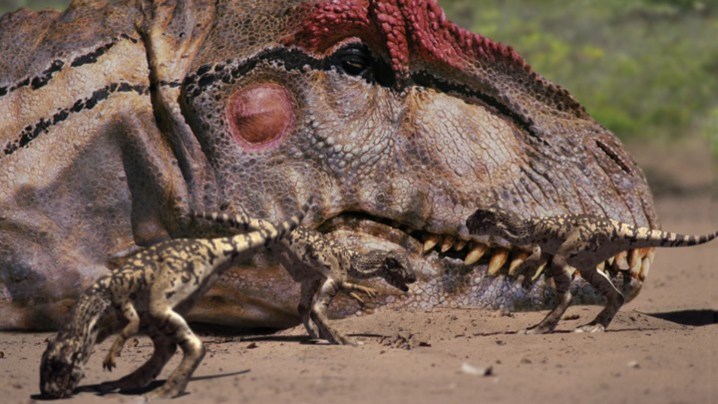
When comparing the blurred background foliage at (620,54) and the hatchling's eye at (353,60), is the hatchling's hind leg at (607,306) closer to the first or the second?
the hatchling's eye at (353,60)

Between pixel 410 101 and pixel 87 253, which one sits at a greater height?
pixel 410 101

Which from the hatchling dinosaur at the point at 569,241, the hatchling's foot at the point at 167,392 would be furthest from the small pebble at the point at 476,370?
the hatchling's foot at the point at 167,392

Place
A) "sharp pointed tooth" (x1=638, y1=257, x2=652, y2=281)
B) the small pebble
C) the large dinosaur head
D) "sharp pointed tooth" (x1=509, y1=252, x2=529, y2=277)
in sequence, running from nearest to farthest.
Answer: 1. the small pebble
2. the large dinosaur head
3. "sharp pointed tooth" (x1=509, y1=252, x2=529, y2=277)
4. "sharp pointed tooth" (x1=638, y1=257, x2=652, y2=281)

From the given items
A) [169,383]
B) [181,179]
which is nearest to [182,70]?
[181,179]

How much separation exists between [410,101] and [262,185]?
0.88m

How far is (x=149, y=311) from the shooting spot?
4.42 metres

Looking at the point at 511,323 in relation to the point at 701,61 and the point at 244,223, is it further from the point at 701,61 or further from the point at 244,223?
the point at 701,61

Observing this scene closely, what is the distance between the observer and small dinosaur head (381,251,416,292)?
548 centimetres

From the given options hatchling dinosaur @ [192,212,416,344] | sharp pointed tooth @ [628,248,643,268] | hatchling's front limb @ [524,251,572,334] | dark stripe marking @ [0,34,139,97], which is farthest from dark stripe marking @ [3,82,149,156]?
sharp pointed tooth @ [628,248,643,268]

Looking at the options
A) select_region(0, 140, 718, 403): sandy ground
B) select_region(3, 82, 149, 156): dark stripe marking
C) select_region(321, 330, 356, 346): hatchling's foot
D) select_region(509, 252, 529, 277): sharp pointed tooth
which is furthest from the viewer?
select_region(3, 82, 149, 156): dark stripe marking

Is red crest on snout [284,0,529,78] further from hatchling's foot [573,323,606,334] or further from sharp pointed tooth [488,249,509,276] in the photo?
hatchling's foot [573,323,606,334]

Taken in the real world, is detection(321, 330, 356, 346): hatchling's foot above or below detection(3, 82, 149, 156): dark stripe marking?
below

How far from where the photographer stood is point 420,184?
571 centimetres

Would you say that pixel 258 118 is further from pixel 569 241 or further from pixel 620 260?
pixel 620 260
